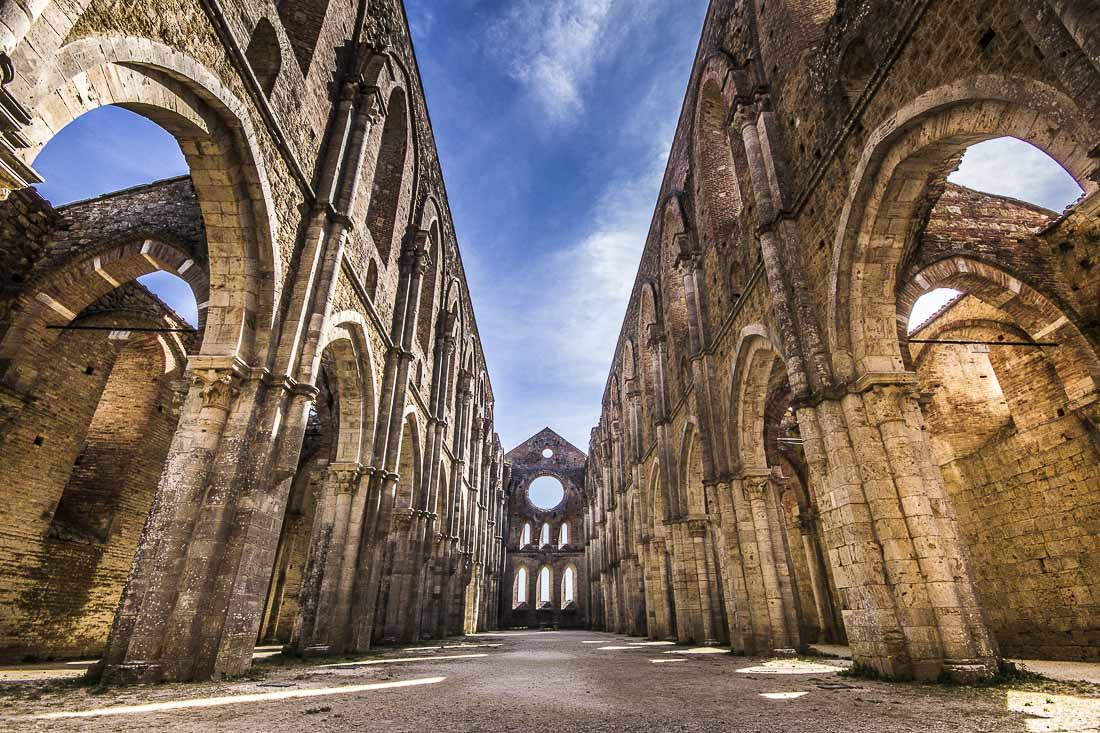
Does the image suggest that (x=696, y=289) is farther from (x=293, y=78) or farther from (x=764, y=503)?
(x=293, y=78)

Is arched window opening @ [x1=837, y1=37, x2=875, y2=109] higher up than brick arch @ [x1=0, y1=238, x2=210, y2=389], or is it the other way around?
arched window opening @ [x1=837, y1=37, x2=875, y2=109]

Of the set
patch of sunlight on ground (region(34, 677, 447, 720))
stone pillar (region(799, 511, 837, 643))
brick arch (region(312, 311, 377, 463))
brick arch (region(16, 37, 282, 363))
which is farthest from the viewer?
stone pillar (region(799, 511, 837, 643))

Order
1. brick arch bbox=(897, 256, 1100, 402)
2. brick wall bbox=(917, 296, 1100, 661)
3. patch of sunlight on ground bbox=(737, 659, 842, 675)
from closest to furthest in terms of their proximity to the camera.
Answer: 1. patch of sunlight on ground bbox=(737, 659, 842, 675)
2. brick arch bbox=(897, 256, 1100, 402)
3. brick wall bbox=(917, 296, 1100, 661)

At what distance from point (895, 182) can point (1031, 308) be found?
21.0ft

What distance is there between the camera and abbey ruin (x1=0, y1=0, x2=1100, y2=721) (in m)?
5.98

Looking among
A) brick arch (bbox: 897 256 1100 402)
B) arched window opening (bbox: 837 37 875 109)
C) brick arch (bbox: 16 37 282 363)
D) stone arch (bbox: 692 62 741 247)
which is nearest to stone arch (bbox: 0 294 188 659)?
brick arch (bbox: 16 37 282 363)

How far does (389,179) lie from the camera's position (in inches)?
581

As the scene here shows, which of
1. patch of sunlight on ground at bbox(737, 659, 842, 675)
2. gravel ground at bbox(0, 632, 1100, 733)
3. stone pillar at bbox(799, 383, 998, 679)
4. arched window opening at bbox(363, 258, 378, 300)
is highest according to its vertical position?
arched window opening at bbox(363, 258, 378, 300)

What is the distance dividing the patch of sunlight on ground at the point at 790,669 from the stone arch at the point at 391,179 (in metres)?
12.0

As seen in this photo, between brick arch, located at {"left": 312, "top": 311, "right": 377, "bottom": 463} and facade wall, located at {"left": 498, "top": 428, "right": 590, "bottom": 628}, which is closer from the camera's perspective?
brick arch, located at {"left": 312, "top": 311, "right": 377, "bottom": 463}

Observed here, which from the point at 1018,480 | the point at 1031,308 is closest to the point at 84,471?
the point at 1031,308

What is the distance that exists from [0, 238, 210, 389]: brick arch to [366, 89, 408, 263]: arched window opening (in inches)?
182

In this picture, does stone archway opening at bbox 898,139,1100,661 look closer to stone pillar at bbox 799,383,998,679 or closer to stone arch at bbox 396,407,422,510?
stone pillar at bbox 799,383,998,679

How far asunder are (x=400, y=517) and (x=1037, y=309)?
16173mm
